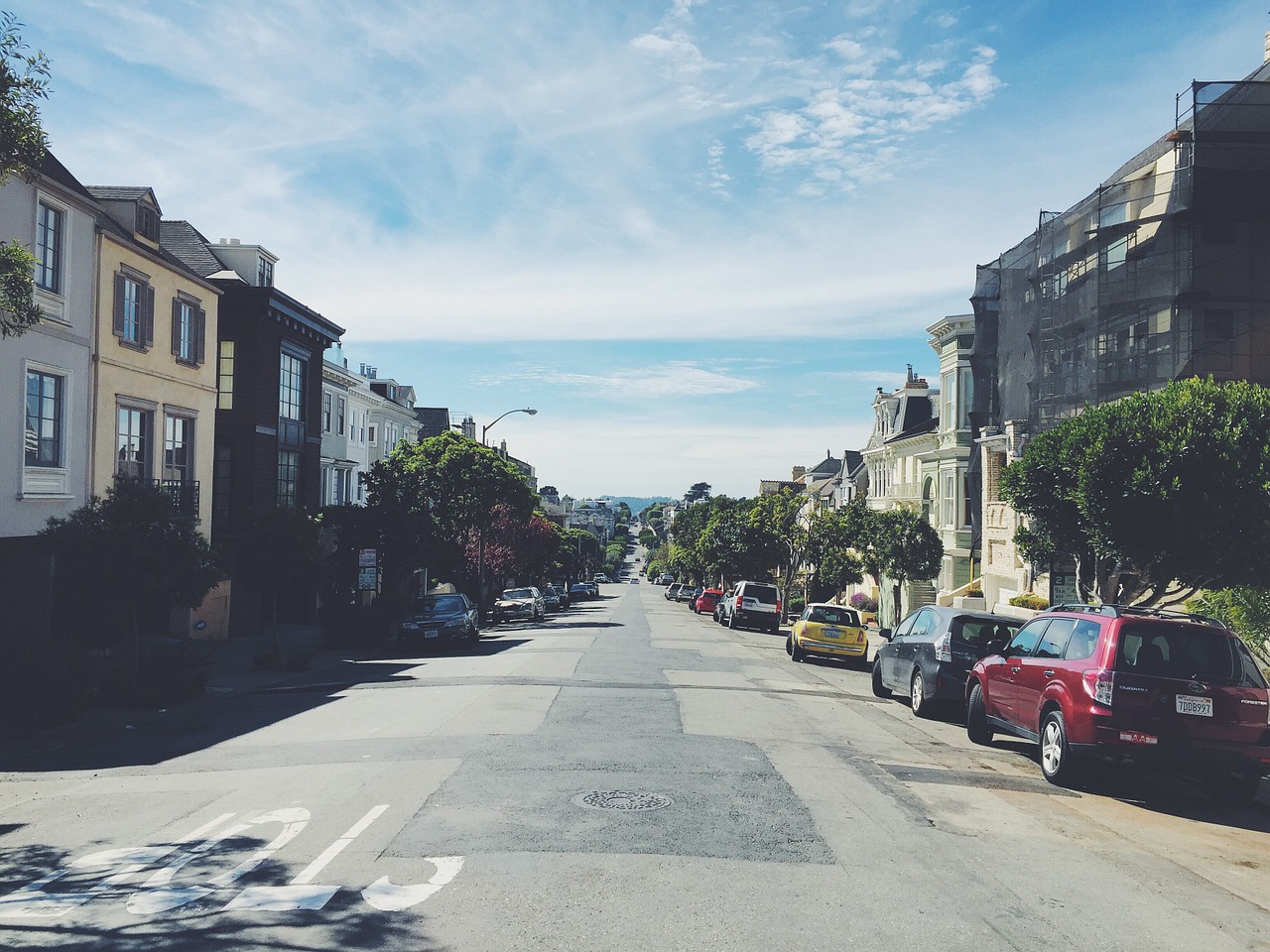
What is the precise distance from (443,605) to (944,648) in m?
16.7

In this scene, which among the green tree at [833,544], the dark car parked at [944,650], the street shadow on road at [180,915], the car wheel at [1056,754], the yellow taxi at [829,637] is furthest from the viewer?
the green tree at [833,544]

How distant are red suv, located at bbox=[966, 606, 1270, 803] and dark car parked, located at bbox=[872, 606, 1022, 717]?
3.57 meters

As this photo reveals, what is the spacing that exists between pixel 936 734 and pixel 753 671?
763 centimetres

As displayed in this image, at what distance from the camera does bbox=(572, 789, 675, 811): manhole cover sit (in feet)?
28.2

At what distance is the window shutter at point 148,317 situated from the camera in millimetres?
23656

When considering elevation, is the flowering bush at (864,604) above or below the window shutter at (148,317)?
below

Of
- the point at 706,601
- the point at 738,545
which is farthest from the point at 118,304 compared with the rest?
the point at 706,601

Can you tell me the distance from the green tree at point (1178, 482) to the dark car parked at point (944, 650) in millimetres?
2188

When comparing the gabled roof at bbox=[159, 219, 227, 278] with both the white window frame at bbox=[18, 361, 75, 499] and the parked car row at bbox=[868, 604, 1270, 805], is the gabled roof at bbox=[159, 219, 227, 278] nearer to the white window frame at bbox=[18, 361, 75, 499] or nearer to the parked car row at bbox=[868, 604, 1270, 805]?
the white window frame at bbox=[18, 361, 75, 499]

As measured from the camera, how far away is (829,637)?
2555cm

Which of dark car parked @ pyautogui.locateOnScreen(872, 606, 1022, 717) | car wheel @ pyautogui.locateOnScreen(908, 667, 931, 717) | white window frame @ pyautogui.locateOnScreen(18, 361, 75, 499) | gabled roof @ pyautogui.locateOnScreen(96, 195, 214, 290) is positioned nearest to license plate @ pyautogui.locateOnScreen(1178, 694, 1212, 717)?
dark car parked @ pyautogui.locateOnScreen(872, 606, 1022, 717)

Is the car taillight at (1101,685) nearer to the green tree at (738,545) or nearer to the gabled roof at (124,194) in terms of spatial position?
the gabled roof at (124,194)

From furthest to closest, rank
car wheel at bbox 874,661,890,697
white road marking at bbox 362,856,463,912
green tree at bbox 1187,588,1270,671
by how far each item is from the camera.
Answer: car wheel at bbox 874,661,890,697
green tree at bbox 1187,588,1270,671
white road marking at bbox 362,856,463,912

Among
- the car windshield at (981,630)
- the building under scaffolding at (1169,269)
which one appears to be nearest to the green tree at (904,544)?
the building under scaffolding at (1169,269)
